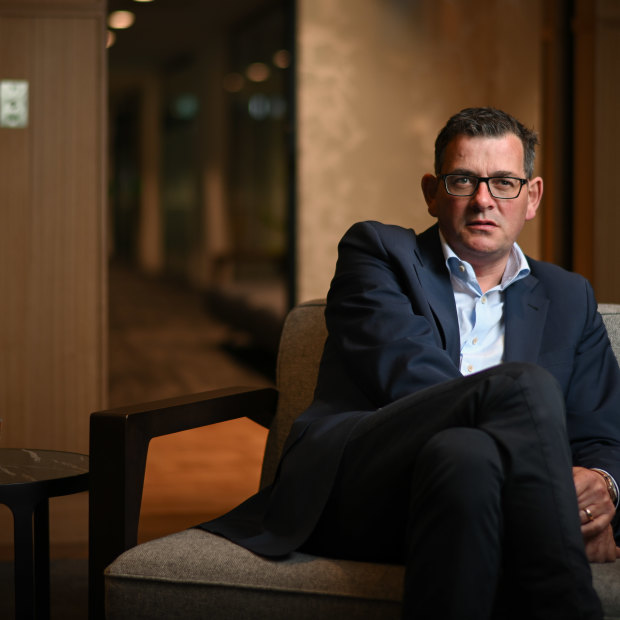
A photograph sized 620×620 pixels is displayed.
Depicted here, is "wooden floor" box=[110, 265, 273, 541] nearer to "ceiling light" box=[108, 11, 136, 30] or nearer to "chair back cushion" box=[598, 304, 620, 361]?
"chair back cushion" box=[598, 304, 620, 361]

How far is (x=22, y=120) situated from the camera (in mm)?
3656

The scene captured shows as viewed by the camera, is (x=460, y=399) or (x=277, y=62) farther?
(x=277, y=62)

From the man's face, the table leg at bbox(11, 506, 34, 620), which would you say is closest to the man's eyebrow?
the man's face

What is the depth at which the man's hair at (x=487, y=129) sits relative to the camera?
2.00 metres

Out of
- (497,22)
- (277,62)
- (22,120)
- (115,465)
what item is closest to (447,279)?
(115,465)

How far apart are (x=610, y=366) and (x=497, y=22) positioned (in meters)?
2.72

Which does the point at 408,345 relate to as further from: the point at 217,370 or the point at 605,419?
the point at 217,370

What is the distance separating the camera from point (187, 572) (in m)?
1.61

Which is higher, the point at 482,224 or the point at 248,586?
the point at 482,224

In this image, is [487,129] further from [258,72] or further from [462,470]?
[258,72]

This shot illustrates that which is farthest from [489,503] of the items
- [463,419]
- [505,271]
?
[505,271]

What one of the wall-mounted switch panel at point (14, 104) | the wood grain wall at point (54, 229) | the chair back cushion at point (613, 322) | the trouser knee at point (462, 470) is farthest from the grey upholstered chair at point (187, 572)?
the wall-mounted switch panel at point (14, 104)

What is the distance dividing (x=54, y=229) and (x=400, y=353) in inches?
89.1

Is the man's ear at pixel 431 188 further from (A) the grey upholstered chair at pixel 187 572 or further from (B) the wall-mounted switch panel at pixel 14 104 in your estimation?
(B) the wall-mounted switch panel at pixel 14 104
